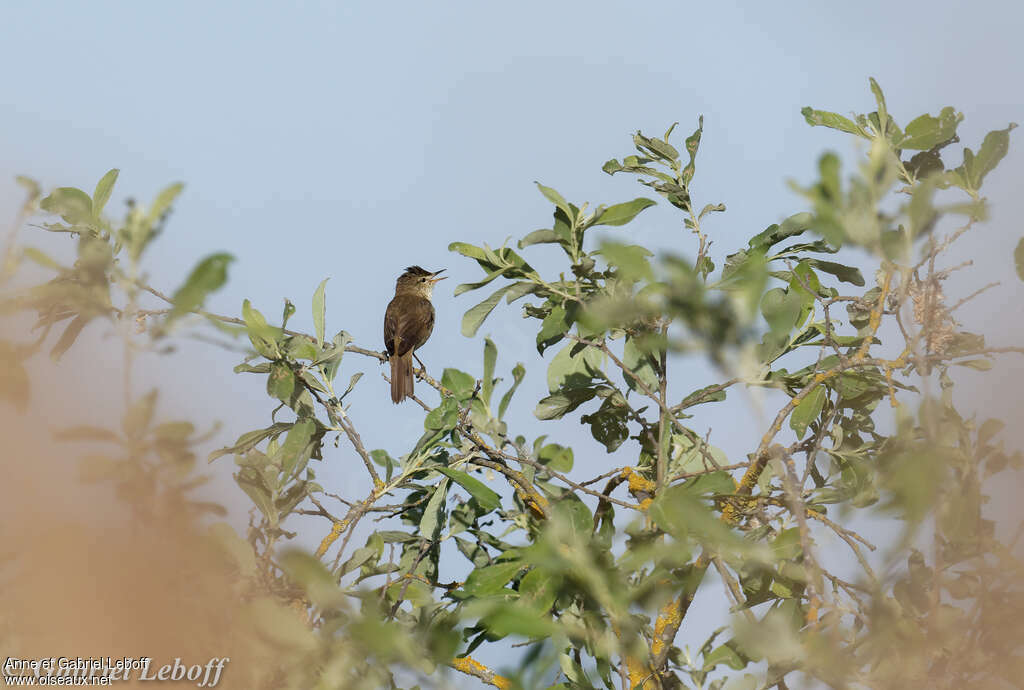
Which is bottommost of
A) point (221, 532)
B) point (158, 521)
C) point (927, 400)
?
point (158, 521)

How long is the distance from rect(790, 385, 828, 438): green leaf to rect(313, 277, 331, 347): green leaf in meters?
1.45

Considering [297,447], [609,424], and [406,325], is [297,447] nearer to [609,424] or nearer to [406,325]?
[609,424]

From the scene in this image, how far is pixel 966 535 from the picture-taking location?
166 cm

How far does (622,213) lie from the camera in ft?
8.20

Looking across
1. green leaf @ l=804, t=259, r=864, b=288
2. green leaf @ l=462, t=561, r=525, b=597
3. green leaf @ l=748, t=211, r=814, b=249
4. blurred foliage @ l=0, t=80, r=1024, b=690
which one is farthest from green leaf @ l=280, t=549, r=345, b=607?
green leaf @ l=804, t=259, r=864, b=288

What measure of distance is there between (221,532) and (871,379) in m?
1.86

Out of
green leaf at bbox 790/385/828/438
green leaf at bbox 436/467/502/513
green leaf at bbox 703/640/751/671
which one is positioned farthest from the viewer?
green leaf at bbox 790/385/828/438

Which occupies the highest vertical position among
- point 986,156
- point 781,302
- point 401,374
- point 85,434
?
point 401,374

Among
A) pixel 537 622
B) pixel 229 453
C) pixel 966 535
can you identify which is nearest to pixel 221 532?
pixel 229 453

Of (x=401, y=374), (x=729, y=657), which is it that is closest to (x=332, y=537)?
(x=729, y=657)

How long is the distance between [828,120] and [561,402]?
124 centimetres

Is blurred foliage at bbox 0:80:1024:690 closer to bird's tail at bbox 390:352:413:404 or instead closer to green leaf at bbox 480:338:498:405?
green leaf at bbox 480:338:498:405

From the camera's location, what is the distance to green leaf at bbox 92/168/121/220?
254cm

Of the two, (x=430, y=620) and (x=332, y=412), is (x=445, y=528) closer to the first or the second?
(x=430, y=620)
